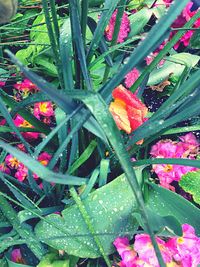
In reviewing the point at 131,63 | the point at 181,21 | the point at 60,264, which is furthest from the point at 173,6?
the point at 181,21

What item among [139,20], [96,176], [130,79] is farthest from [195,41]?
[96,176]

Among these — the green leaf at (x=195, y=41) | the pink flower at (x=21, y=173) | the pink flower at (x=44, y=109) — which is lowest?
the pink flower at (x=21, y=173)

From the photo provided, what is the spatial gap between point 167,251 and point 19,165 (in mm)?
461

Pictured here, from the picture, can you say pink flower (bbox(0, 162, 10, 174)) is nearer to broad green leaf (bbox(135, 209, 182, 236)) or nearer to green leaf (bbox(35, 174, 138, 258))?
green leaf (bbox(35, 174, 138, 258))

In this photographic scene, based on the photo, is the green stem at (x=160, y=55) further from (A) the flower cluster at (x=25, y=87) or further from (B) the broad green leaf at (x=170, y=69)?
(A) the flower cluster at (x=25, y=87)

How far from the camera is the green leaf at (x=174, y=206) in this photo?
103 centimetres

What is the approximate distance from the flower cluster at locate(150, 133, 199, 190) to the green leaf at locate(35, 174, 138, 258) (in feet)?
0.54

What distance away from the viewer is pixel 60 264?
103cm

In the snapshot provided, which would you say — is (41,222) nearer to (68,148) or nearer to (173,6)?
(68,148)

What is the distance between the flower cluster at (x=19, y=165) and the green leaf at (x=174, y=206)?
0.31 metres

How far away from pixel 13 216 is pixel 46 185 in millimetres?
120

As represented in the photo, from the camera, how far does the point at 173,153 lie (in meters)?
1.22

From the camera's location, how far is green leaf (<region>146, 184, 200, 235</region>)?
1027 millimetres

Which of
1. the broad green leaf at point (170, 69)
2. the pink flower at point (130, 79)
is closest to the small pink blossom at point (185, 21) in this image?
the broad green leaf at point (170, 69)
